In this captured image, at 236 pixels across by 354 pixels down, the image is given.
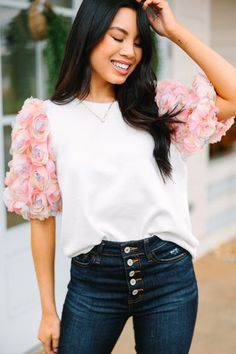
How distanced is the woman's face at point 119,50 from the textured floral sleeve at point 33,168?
197 mm

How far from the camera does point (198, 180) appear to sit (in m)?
4.60

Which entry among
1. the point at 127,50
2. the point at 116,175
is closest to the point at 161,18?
the point at 127,50

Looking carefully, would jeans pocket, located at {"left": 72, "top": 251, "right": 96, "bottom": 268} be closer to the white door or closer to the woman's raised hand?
the woman's raised hand

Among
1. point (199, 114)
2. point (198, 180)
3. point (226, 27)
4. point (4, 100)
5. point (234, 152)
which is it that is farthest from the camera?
point (234, 152)

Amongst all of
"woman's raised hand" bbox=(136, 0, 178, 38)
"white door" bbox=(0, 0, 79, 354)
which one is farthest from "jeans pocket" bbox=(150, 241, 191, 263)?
"white door" bbox=(0, 0, 79, 354)

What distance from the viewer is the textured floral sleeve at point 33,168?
161 centimetres

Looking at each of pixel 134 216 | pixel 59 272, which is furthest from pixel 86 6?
pixel 59 272

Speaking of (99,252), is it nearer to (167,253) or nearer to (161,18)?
(167,253)

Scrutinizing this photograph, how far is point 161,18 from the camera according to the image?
67.7 inches

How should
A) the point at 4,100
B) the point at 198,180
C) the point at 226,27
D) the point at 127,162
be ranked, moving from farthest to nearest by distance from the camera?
the point at 226,27
the point at 198,180
the point at 4,100
the point at 127,162

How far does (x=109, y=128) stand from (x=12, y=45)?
1.48 meters

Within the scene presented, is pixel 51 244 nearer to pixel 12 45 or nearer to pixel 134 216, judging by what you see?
pixel 134 216

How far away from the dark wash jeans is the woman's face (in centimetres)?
45

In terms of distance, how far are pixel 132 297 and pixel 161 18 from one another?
0.77 meters
